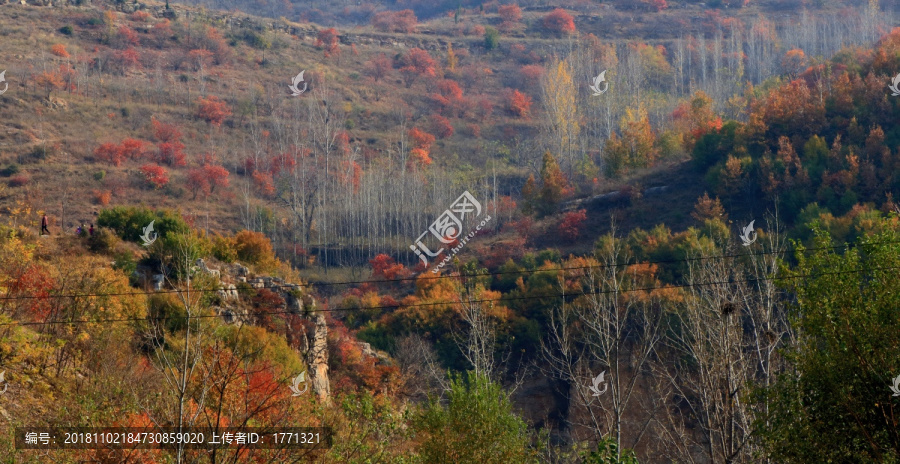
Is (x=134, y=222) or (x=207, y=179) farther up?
(x=134, y=222)

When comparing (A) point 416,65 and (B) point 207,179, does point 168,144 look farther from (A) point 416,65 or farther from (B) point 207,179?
(A) point 416,65

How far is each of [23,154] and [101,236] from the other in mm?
29100

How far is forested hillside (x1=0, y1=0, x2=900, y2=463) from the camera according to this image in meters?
11.1

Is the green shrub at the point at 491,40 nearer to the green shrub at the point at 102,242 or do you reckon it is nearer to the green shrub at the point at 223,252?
the green shrub at the point at 223,252

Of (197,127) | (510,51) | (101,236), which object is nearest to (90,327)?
(101,236)

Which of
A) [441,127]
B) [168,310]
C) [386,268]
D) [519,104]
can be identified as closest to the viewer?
[168,310]

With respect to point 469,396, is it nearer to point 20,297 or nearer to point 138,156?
point 20,297

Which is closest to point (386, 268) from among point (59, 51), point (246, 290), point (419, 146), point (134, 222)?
point (134, 222)

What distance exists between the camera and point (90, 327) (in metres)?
17.7

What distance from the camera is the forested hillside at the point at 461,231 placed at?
1109cm

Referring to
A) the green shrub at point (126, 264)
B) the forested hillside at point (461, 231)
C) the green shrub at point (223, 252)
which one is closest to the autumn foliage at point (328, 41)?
the forested hillside at point (461, 231)

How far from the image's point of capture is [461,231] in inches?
1981

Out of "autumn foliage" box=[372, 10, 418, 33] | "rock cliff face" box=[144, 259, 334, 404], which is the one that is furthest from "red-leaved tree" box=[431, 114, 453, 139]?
"rock cliff face" box=[144, 259, 334, 404]

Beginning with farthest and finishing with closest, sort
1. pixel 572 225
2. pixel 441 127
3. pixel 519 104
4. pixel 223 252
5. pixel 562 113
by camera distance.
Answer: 1. pixel 519 104
2. pixel 441 127
3. pixel 562 113
4. pixel 572 225
5. pixel 223 252
